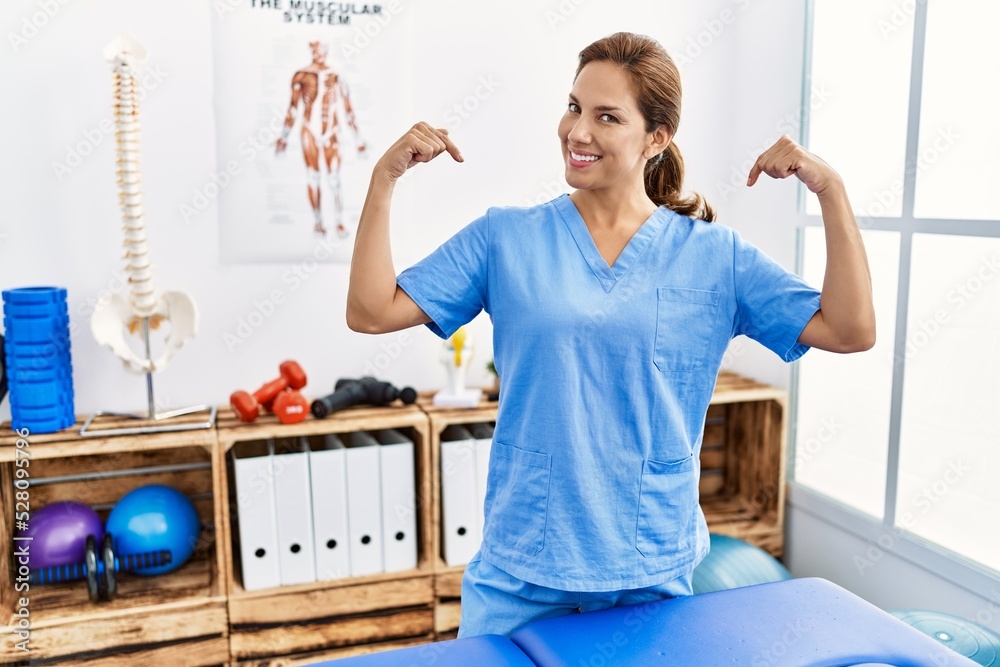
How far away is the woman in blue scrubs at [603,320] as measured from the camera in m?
1.25

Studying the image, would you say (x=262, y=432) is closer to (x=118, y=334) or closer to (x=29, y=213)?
(x=118, y=334)

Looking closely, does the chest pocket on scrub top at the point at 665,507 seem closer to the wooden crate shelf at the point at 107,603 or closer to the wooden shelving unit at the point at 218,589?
the wooden shelving unit at the point at 218,589

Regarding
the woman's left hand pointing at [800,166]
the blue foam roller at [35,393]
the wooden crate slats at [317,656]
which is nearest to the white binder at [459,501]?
the wooden crate slats at [317,656]

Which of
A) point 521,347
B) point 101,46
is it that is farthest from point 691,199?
point 101,46

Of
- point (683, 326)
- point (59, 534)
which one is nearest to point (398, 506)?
point (59, 534)

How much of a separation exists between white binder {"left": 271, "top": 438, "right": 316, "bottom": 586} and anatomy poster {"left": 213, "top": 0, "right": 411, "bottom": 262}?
60cm

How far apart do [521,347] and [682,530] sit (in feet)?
1.20

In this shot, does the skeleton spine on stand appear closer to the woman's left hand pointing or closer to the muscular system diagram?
the muscular system diagram

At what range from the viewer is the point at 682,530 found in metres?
1.33

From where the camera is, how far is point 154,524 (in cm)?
222

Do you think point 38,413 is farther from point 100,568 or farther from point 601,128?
point 601,128
